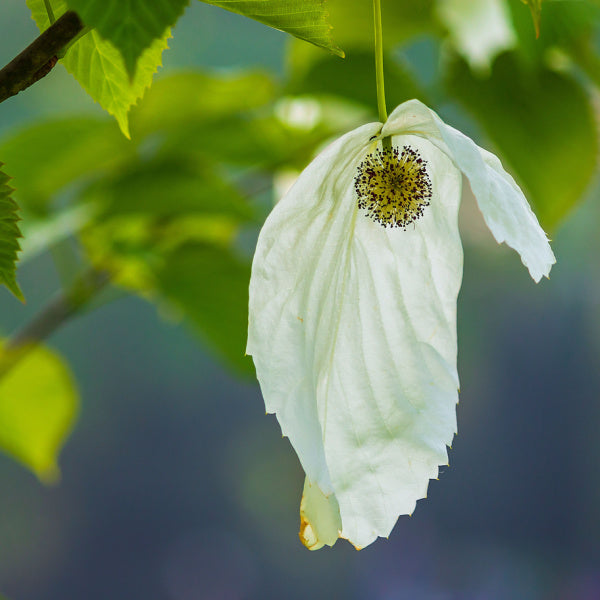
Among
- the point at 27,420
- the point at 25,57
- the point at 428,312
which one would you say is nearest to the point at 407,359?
the point at 428,312

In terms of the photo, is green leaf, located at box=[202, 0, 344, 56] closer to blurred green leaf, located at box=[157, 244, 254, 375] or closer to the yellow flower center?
the yellow flower center

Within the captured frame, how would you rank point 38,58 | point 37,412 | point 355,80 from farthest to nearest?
point 37,412
point 355,80
point 38,58

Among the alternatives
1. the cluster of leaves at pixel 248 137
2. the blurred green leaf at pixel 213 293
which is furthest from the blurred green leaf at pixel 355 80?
the blurred green leaf at pixel 213 293

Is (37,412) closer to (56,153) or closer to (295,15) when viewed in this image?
(56,153)

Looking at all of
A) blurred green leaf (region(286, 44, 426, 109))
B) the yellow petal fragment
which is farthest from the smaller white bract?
blurred green leaf (region(286, 44, 426, 109))

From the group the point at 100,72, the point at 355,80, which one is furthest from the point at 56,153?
the point at 100,72
